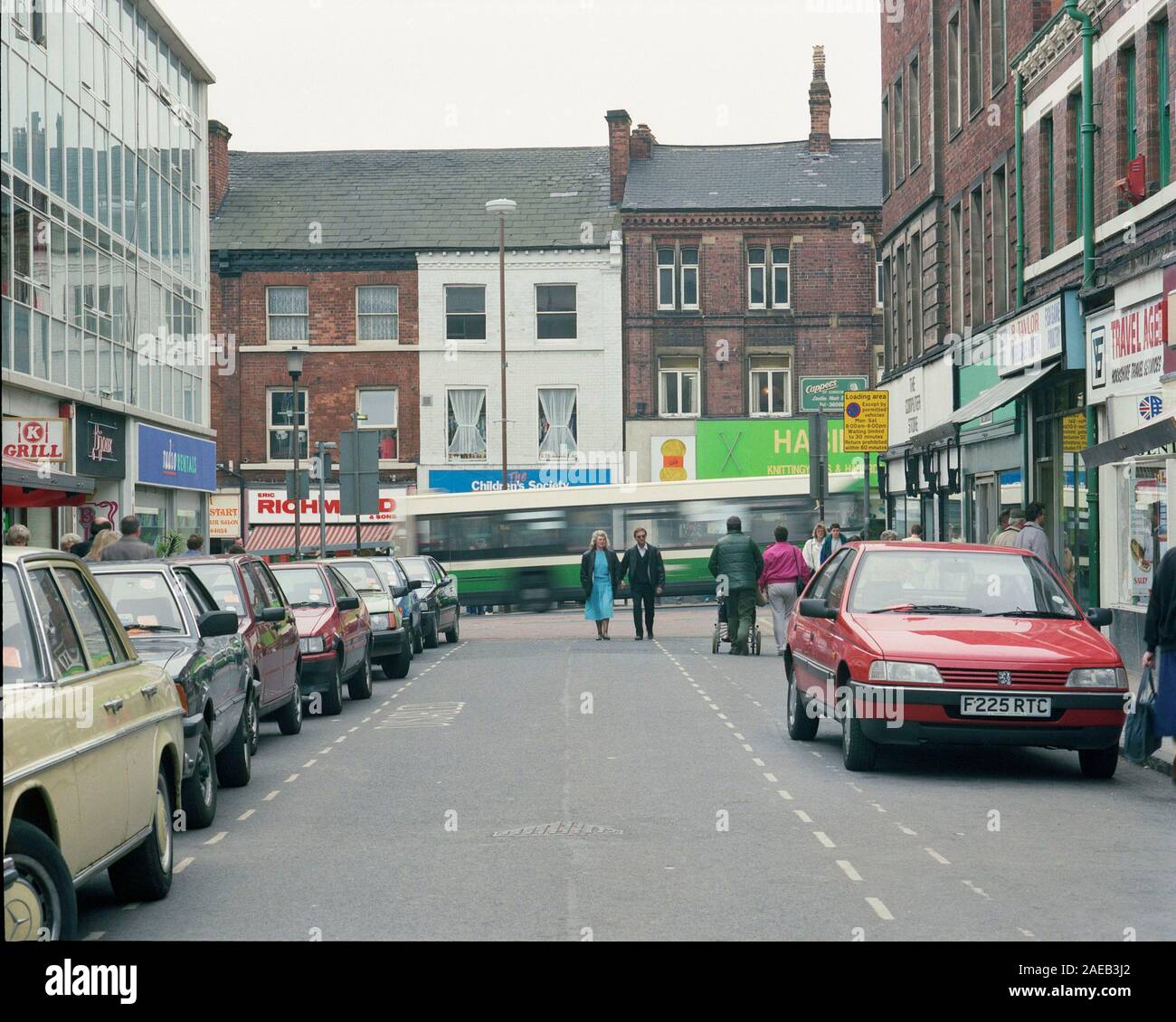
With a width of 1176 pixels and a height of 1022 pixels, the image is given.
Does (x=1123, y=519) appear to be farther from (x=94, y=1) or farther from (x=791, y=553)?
(x=94, y=1)

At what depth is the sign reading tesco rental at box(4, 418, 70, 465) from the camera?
20859mm

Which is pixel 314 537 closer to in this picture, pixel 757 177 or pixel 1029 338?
pixel 757 177

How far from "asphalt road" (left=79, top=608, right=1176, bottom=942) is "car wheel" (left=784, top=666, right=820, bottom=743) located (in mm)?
136

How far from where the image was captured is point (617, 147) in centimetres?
5203

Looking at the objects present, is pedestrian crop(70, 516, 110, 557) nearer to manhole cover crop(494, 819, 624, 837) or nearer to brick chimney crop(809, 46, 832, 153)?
manhole cover crop(494, 819, 624, 837)

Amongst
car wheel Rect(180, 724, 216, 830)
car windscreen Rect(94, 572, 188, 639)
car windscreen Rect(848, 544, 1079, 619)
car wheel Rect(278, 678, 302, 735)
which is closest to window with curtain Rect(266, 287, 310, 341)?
car wheel Rect(278, 678, 302, 735)

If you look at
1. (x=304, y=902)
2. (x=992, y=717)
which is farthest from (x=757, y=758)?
(x=304, y=902)

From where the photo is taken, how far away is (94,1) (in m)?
31.6

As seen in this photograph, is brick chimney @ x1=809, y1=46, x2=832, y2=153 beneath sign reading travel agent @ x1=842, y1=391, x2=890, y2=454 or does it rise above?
above

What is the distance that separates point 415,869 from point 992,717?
448 cm

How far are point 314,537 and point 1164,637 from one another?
4177 cm

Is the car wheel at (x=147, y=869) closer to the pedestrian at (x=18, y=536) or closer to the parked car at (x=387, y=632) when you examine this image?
the pedestrian at (x=18, y=536)

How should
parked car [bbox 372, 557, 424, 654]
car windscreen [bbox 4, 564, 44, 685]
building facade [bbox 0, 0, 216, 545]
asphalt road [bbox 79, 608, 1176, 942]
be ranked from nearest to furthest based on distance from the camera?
car windscreen [bbox 4, 564, 44, 685] → asphalt road [bbox 79, 608, 1176, 942] → parked car [bbox 372, 557, 424, 654] → building facade [bbox 0, 0, 216, 545]

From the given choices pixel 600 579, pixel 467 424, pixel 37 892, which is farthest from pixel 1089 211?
pixel 467 424
